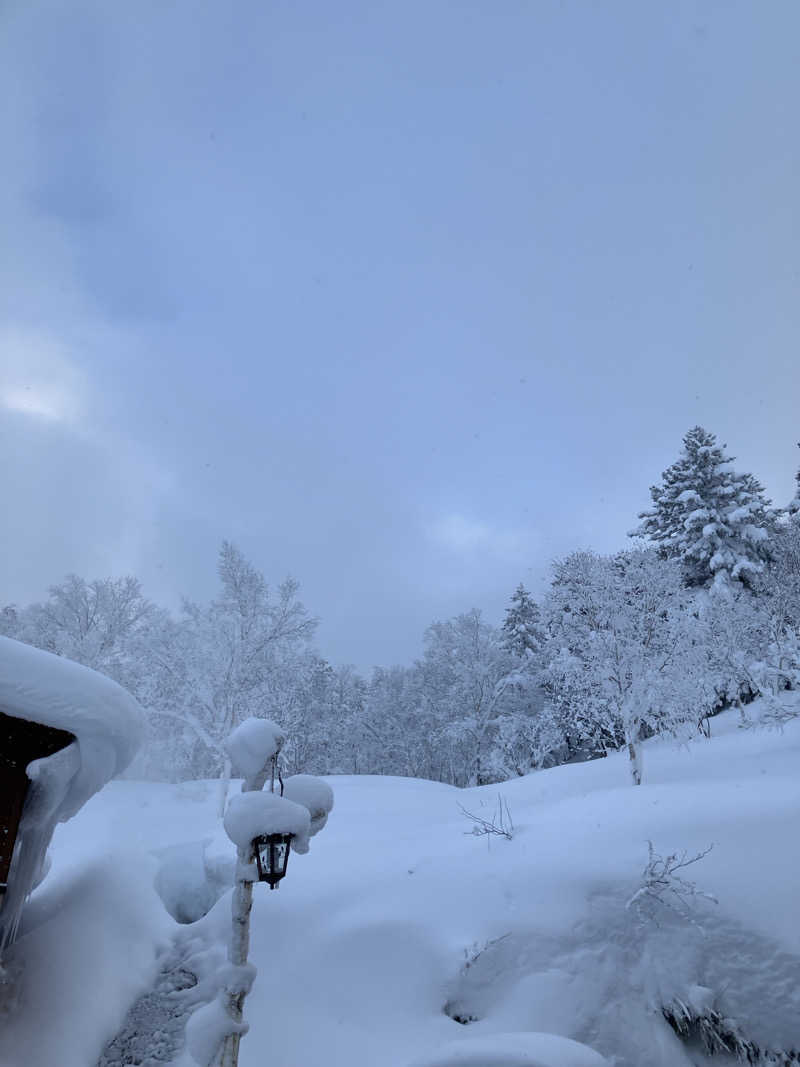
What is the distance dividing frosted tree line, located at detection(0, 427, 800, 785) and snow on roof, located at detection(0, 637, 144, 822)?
10.4 meters

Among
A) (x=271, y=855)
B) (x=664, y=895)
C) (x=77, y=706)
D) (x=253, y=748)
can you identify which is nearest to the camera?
(x=271, y=855)

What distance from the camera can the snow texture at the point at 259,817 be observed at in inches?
159

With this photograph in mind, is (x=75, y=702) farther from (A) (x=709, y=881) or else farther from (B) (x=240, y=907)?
(A) (x=709, y=881)

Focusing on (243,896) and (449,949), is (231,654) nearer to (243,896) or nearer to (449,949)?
(449,949)

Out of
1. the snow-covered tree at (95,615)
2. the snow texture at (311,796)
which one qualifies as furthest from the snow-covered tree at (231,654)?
the snow texture at (311,796)

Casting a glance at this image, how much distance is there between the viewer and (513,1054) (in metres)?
3.97

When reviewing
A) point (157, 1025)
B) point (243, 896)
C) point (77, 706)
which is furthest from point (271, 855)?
point (157, 1025)

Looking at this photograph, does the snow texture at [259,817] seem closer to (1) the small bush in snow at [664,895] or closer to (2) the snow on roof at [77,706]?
(2) the snow on roof at [77,706]

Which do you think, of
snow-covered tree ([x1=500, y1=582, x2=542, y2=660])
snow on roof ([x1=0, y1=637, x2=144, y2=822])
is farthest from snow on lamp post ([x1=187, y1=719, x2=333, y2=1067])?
snow-covered tree ([x1=500, y1=582, x2=542, y2=660])

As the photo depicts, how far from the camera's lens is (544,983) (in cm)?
575

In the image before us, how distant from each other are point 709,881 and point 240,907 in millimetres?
5471

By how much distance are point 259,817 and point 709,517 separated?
25094 mm

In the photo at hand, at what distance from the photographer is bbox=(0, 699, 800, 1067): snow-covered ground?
17.7 feet

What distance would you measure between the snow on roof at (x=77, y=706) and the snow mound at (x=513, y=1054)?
332 cm
